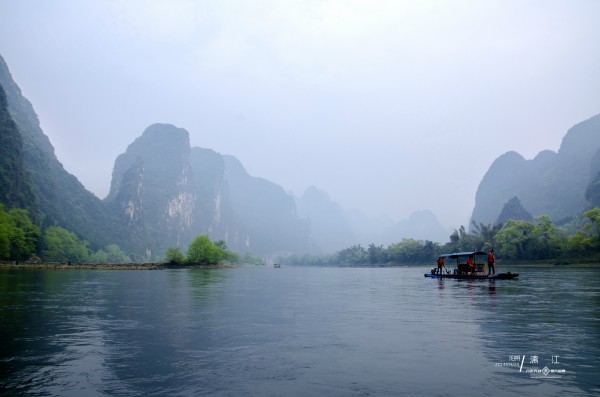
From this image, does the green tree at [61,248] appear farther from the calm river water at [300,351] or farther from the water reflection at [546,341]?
the water reflection at [546,341]

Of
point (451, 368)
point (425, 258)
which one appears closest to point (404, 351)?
point (451, 368)

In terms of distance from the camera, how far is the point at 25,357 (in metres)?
13.1

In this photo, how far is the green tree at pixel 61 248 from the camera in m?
133

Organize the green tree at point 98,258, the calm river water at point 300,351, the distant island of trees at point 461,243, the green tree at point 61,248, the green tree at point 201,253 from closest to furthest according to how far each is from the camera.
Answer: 1. the calm river water at point 300,351
2. the distant island of trees at point 461,243
3. the green tree at point 61,248
4. the green tree at point 201,253
5. the green tree at point 98,258

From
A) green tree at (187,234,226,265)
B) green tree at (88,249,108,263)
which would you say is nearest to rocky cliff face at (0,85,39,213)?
green tree at (88,249,108,263)

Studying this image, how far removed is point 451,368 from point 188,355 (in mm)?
7855

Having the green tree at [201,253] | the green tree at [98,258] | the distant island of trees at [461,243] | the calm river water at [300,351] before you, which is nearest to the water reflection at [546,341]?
the calm river water at [300,351]

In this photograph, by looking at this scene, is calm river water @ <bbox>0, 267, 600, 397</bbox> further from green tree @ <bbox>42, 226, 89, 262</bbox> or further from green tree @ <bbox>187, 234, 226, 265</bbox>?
green tree @ <bbox>187, 234, 226, 265</bbox>

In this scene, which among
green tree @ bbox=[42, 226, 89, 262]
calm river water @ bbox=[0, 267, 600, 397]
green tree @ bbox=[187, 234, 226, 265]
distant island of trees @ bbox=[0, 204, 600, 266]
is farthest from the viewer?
green tree @ bbox=[187, 234, 226, 265]

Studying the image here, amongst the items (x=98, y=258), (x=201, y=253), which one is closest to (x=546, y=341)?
(x=201, y=253)

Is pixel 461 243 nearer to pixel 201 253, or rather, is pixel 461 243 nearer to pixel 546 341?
pixel 201 253

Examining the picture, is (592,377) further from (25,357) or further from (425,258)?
(425,258)

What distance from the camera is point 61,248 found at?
139500 mm

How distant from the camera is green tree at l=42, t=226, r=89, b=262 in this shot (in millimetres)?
133000
